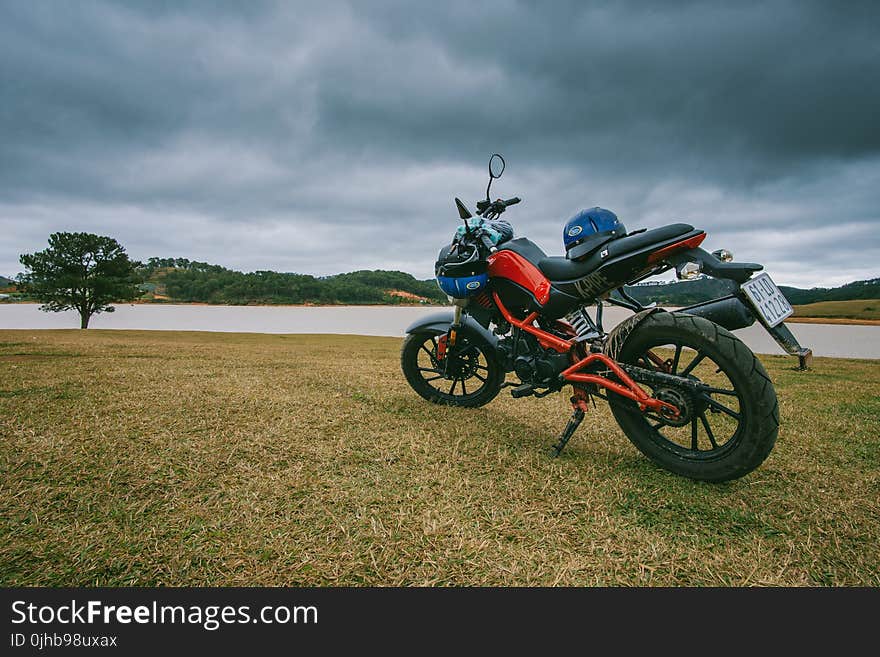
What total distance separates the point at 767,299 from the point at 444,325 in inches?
99.6

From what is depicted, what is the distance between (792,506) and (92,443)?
4074mm

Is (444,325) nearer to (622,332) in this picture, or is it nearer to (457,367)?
(457,367)

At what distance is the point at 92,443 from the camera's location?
8.21 ft

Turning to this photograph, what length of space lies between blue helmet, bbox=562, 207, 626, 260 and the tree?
39388 mm

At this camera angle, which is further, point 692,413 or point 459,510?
point 692,413

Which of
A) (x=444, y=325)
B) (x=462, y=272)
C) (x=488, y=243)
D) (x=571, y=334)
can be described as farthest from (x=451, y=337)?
(x=571, y=334)

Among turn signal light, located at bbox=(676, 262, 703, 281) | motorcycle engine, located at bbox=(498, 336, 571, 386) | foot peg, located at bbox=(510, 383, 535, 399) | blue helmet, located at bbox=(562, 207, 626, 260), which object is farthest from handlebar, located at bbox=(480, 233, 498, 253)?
turn signal light, located at bbox=(676, 262, 703, 281)

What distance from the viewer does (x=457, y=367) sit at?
12.7ft

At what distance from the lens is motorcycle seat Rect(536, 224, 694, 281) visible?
7.69ft

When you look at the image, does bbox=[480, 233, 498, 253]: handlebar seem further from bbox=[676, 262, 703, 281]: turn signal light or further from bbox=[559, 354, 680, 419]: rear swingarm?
bbox=[676, 262, 703, 281]: turn signal light

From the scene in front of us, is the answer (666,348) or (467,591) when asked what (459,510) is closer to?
(467,591)

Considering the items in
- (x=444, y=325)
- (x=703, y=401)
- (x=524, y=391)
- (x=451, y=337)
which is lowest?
(x=524, y=391)

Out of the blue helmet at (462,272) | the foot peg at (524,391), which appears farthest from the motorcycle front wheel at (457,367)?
the foot peg at (524,391)

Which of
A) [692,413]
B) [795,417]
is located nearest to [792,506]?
[692,413]
